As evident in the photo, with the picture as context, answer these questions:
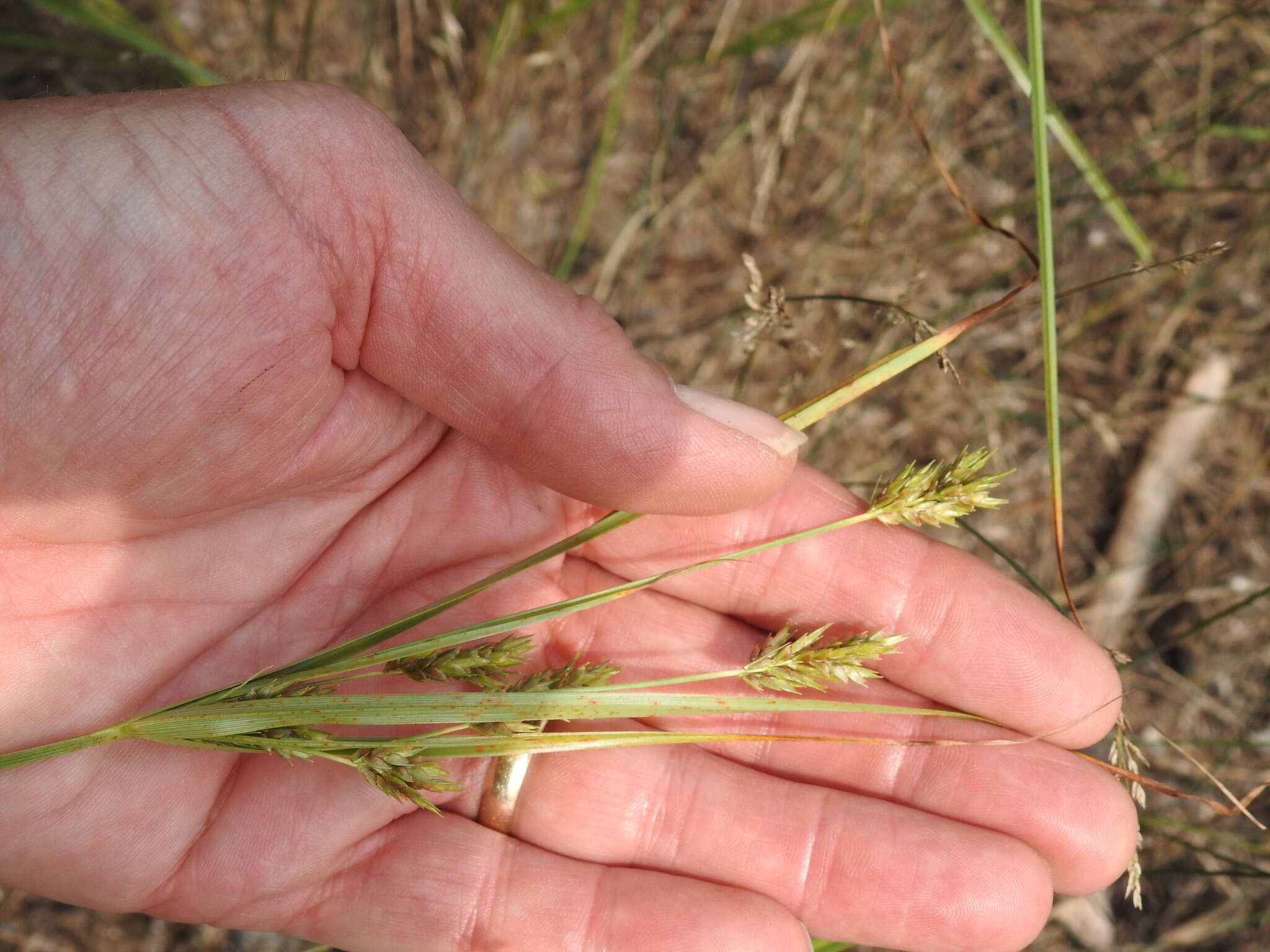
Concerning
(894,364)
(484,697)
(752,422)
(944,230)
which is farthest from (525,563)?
(944,230)

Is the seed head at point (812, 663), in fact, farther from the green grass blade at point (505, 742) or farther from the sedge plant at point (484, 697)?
the green grass blade at point (505, 742)

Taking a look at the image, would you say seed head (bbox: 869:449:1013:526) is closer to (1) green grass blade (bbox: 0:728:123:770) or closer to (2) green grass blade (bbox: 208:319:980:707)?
(2) green grass blade (bbox: 208:319:980:707)

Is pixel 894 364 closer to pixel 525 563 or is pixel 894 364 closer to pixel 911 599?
pixel 911 599

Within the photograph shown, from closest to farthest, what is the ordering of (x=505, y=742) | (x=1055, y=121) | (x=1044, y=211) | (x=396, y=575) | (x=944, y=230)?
(x=1044, y=211)
(x=505, y=742)
(x=1055, y=121)
(x=396, y=575)
(x=944, y=230)

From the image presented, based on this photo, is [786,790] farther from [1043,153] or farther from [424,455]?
[1043,153]

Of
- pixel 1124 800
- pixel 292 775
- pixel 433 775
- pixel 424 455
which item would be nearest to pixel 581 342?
pixel 424 455

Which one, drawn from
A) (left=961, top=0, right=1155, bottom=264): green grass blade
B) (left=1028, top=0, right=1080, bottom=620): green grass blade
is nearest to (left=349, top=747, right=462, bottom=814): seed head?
(left=1028, top=0, right=1080, bottom=620): green grass blade

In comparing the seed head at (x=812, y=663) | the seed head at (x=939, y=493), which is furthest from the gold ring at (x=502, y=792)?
the seed head at (x=939, y=493)
